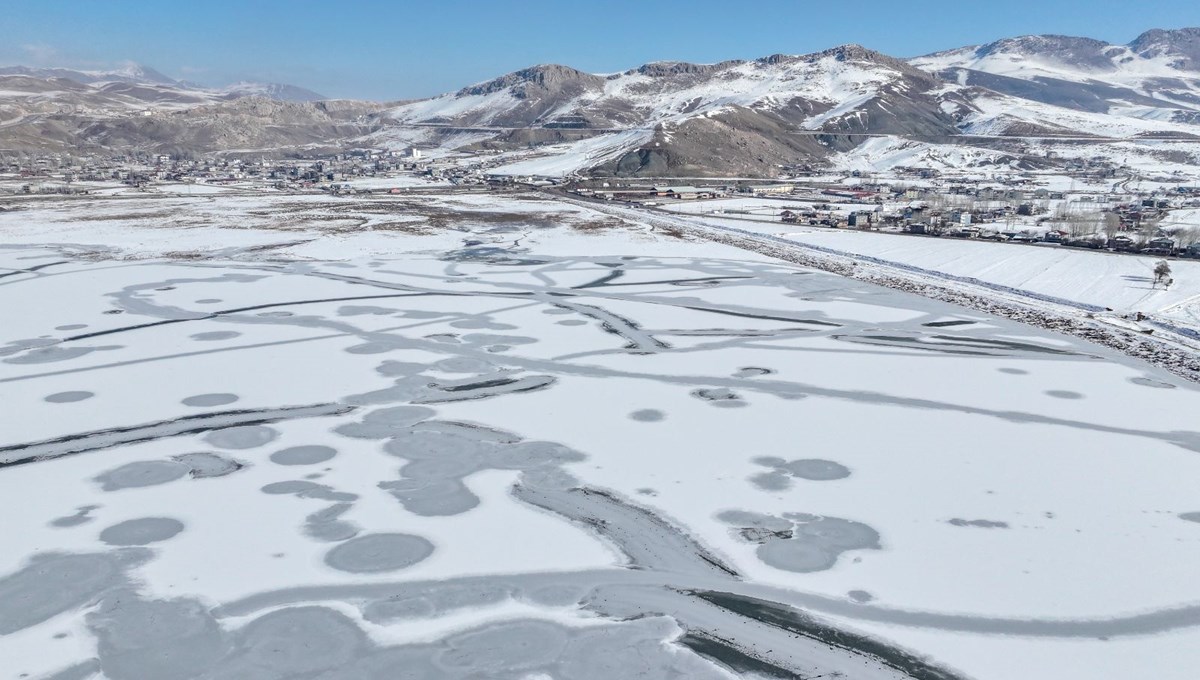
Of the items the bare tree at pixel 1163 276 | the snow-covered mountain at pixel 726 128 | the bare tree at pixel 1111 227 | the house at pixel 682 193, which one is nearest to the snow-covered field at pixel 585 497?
the bare tree at pixel 1163 276

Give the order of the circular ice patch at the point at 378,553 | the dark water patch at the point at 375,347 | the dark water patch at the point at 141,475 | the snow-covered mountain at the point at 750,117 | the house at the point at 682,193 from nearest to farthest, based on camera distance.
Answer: the circular ice patch at the point at 378,553
the dark water patch at the point at 141,475
the dark water patch at the point at 375,347
the house at the point at 682,193
the snow-covered mountain at the point at 750,117

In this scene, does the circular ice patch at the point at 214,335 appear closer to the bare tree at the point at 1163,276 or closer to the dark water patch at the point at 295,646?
the dark water patch at the point at 295,646

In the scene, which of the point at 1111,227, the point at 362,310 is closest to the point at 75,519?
→ the point at 362,310

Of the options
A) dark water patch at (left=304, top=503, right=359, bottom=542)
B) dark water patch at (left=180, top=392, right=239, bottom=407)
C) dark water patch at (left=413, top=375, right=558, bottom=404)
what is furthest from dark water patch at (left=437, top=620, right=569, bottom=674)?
dark water patch at (left=180, top=392, right=239, bottom=407)

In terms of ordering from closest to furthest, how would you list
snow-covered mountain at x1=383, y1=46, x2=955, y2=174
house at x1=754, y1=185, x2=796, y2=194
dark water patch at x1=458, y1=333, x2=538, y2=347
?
dark water patch at x1=458, y1=333, x2=538, y2=347
house at x1=754, y1=185, x2=796, y2=194
snow-covered mountain at x1=383, y1=46, x2=955, y2=174

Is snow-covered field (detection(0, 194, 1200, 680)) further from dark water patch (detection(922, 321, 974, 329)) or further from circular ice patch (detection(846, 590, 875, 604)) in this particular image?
dark water patch (detection(922, 321, 974, 329))

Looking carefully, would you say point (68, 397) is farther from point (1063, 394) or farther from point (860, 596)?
point (1063, 394)

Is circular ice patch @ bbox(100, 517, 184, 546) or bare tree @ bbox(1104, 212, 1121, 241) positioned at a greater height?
bare tree @ bbox(1104, 212, 1121, 241)
